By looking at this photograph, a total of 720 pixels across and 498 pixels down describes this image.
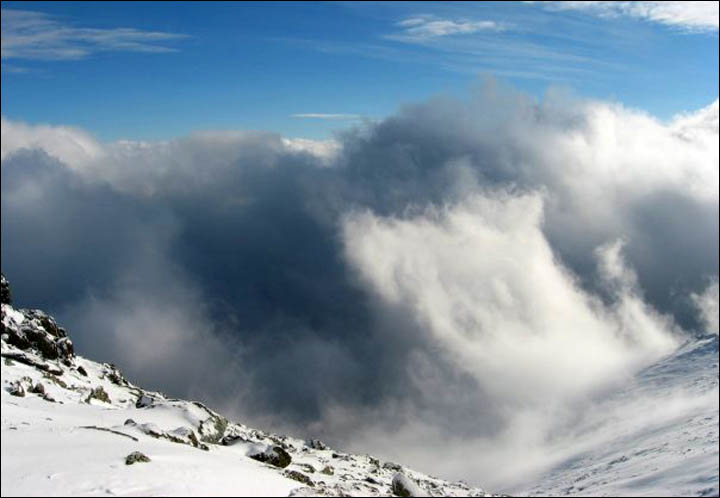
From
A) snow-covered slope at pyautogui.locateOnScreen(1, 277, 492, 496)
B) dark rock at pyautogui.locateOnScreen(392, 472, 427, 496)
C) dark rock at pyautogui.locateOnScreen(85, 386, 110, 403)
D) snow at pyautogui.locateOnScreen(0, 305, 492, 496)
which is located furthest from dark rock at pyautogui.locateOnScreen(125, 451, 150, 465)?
dark rock at pyautogui.locateOnScreen(85, 386, 110, 403)

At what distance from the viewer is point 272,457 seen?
45469 millimetres

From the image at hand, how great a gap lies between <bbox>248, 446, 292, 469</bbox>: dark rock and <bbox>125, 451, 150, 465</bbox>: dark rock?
16.9 meters

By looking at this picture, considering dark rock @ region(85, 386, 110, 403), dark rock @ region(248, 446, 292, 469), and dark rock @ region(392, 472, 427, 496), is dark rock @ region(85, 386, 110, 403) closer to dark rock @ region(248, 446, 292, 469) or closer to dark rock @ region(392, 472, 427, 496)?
dark rock @ region(248, 446, 292, 469)

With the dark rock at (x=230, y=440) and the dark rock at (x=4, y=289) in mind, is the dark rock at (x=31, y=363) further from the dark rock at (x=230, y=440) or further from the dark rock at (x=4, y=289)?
the dark rock at (x=230, y=440)

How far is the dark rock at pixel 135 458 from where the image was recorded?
28.3 metres

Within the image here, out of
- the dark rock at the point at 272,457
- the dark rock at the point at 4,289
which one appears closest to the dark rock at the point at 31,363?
the dark rock at the point at 4,289

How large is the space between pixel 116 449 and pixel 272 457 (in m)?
16.8

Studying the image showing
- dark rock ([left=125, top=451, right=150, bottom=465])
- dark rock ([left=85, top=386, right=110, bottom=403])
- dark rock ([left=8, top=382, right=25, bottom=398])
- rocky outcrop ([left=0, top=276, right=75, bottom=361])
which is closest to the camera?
dark rock ([left=125, top=451, right=150, bottom=465])

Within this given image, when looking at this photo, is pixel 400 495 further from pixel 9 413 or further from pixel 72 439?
pixel 9 413

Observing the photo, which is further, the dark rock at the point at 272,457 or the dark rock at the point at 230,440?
the dark rock at the point at 230,440

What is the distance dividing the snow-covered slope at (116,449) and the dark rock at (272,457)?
0.09 m

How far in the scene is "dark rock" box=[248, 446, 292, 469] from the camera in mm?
44906

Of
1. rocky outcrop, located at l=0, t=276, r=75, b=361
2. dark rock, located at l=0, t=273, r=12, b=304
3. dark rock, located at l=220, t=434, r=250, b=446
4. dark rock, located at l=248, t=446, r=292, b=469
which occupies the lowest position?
dark rock, located at l=248, t=446, r=292, b=469

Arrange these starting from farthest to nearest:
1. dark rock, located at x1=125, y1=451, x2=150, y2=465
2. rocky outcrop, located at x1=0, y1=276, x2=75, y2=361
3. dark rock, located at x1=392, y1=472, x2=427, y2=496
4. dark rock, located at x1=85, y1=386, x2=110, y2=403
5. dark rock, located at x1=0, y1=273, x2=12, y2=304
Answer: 1. rocky outcrop, located at x1=0, y1=276, x2=75, y2=361
2. dark rock, located at x1=85, y1=386, x2=110, y2=403
3. dark rock, located at x1=0, y1=273, x2=12, y2=304
4. dark rock, located at x1=392, y1=472, x2=427, y2=496
5. dark rock, located at x1=125, y1=451, x2=150, y2=465
